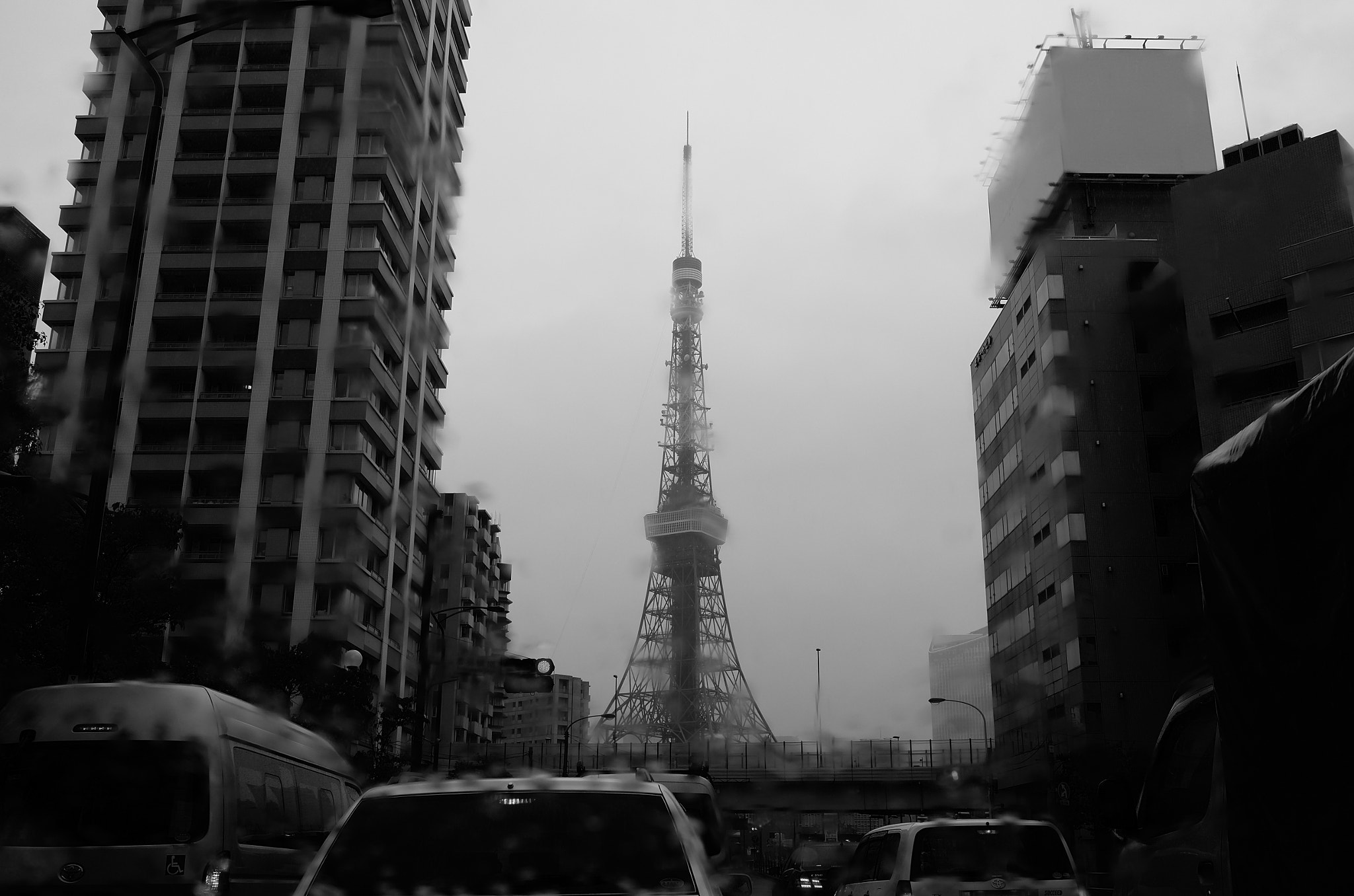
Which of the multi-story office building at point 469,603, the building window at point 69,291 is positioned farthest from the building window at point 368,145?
the multi-story office building at point 469,603

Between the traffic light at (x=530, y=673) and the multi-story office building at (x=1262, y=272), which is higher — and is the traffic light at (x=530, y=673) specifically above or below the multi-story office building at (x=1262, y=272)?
below

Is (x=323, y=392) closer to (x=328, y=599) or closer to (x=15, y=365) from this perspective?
(x=328, y=599)

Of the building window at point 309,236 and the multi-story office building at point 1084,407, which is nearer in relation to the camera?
the multi-story office building at point 1084,407

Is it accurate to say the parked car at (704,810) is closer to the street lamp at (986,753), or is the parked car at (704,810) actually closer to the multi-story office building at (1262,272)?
the street lamp at (986,753)

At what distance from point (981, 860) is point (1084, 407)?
4136 centimetres

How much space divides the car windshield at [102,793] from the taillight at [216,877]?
24cm

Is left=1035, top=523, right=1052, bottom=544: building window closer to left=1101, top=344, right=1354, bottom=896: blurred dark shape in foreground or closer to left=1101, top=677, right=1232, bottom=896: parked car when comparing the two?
left=1101, top=677, right=1232, bottom=896: parked car

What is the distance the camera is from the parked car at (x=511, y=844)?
11.5 feet

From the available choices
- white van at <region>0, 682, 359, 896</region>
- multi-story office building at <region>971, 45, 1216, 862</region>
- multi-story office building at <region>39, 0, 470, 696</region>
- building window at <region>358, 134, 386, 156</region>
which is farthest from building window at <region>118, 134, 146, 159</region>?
white van at <region>0, 682, 359, 896</region>

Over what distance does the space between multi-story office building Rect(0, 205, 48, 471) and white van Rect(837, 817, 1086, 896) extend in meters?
13.7

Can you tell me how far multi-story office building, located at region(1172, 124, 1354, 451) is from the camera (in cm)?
3641

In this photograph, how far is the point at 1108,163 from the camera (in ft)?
184

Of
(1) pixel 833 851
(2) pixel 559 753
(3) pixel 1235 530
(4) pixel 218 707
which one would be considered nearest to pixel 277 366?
(2) pixel 559 753

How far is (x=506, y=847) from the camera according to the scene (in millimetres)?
3631
